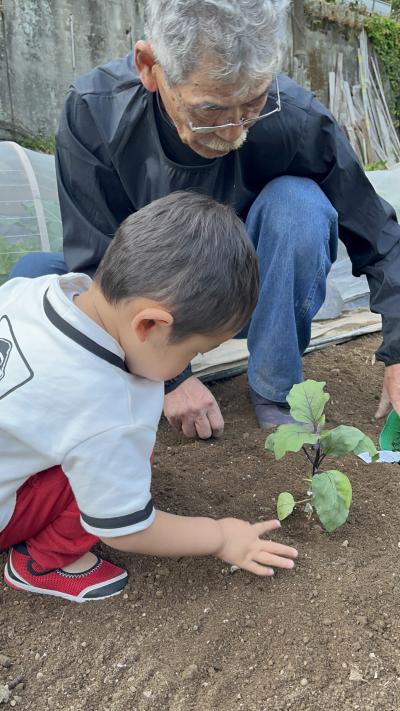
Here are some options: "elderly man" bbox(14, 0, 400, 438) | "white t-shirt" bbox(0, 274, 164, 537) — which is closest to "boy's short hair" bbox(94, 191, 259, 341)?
"white t-shirt" bbox(0, 274, 164, 537)

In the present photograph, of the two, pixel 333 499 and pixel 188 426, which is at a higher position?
pixel 333 499

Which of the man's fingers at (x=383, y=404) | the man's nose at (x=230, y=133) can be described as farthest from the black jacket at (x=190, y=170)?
the man's nose at (x=230, y=133)

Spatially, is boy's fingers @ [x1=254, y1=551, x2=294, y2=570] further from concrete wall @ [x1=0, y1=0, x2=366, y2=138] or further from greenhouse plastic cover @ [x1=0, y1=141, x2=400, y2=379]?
concrete wall @ [x1=0, y1=0, x2=366, y2=138]

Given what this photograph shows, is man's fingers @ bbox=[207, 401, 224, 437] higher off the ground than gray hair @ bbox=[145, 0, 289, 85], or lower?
lower

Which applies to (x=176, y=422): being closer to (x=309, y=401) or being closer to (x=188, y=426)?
(x=188, y=426)

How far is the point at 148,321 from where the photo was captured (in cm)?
120

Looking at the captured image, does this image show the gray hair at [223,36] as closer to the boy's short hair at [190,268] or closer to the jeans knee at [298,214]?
the boy's short hair at [190,268]

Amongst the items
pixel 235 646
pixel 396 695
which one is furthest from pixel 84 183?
pixel 396 695

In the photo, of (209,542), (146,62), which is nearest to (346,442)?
A: (209,542)

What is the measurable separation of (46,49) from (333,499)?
5120mm

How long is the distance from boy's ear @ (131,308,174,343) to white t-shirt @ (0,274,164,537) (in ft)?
0.21

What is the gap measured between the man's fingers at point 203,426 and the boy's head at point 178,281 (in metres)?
0.79

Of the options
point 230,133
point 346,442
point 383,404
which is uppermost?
point 230,133

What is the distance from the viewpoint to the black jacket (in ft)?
6.39
